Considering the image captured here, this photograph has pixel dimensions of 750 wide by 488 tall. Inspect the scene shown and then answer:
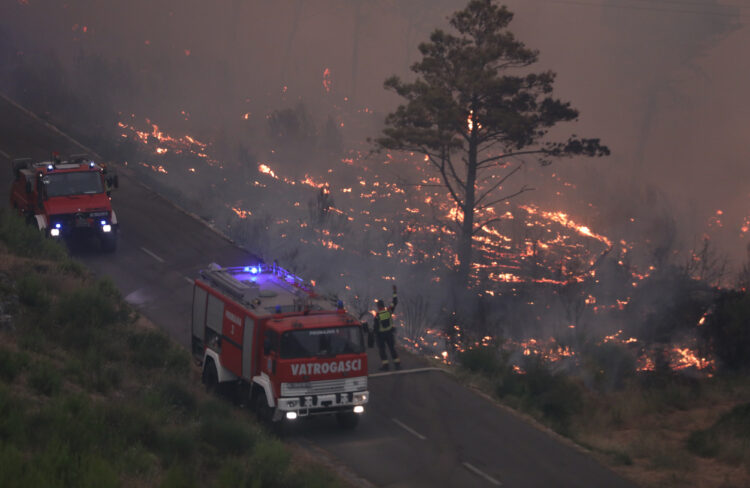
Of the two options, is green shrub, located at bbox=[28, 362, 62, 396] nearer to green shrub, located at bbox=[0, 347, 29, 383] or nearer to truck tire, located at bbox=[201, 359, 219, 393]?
green shrub, located at bbox=[0, 347, 29, 383]

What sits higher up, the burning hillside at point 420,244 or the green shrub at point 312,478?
the burning hillside at point 420,244

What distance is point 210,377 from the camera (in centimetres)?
1623

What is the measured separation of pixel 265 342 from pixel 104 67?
2659 inches

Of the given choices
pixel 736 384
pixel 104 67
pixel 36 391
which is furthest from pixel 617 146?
pixel 36 391

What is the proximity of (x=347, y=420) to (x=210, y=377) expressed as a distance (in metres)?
3.06

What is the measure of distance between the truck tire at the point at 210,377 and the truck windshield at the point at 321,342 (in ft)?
8.61

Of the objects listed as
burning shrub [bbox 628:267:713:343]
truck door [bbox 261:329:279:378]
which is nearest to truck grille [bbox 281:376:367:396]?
truck door [bbox 261:329:279:378]

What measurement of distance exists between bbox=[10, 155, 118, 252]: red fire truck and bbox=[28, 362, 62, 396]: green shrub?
12.3 meters

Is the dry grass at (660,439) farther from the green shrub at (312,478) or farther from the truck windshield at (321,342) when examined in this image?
the green shrub at (312,478)

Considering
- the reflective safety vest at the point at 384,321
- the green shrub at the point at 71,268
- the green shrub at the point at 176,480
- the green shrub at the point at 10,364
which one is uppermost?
the green shrub at the point at 71,268

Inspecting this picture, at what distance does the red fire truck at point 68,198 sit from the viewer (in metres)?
24.3

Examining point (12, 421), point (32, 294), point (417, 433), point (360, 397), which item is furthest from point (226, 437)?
point (32, 294)

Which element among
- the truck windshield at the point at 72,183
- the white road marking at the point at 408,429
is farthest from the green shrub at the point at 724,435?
the truck windshield at the point at 72,183

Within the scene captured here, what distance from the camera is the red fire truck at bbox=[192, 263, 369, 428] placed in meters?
14.0
